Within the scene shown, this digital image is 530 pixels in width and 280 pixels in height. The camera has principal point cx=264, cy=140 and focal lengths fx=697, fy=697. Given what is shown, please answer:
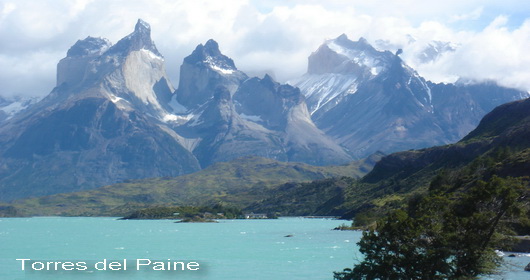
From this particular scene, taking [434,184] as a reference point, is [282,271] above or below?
below

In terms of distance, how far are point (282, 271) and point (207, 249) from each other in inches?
2035

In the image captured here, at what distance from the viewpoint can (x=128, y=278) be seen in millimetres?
105188

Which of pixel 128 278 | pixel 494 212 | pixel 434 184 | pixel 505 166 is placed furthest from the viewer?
pixel 434 184

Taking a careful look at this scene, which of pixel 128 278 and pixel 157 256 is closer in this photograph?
pixel 128 278

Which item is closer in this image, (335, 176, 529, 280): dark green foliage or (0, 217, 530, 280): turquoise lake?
(335, 176, 529, 280): dark green foliage

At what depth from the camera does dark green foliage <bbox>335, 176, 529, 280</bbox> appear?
6475 cm

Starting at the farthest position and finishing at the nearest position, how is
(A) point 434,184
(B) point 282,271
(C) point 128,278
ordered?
(A) point 434,184, (B) point 282,271, (C) point 128,278

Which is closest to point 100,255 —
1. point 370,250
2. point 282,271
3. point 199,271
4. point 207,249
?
point 207,249

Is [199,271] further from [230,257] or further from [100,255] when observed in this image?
[100,255]

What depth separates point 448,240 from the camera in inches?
2576

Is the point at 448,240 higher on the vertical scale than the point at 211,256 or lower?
higher

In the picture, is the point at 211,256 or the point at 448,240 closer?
the point at 448,240

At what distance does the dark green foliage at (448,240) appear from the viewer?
212 ft

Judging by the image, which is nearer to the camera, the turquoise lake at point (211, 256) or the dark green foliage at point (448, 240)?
the dark green foliage at point (448, 240)
